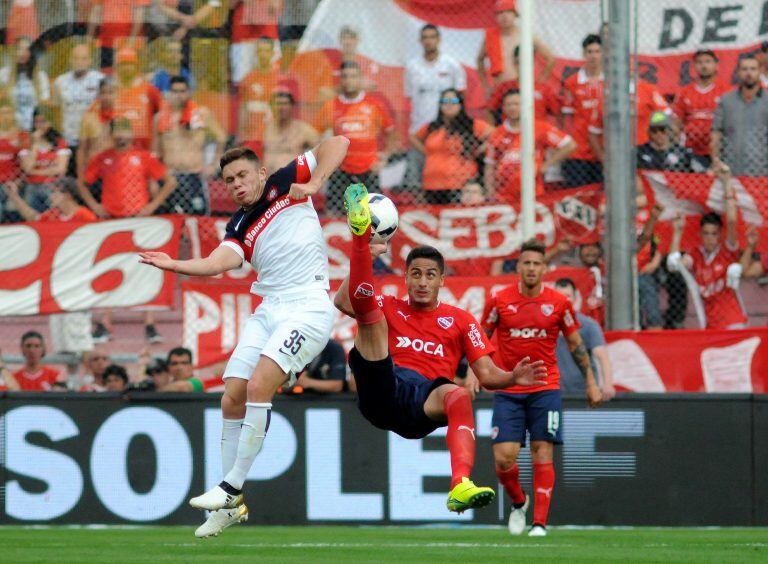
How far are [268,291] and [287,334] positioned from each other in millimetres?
442

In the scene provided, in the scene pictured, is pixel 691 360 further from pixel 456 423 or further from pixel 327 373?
pixel 456 423

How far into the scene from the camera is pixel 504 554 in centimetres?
875

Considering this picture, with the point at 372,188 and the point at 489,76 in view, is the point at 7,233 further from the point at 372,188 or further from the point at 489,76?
the point at 489,76

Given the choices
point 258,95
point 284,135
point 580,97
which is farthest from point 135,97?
point 580,97

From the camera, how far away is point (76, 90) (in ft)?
46.4

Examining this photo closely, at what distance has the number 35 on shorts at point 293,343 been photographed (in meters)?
8.33

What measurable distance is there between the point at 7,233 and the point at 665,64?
672 centimetres

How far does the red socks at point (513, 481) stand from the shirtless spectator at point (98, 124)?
5.67 meters

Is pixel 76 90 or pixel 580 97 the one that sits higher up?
pixel 76 90

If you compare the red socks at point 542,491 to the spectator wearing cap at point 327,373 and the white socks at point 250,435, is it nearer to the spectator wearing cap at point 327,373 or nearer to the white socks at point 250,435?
the spectator wearing cap at point 327,373

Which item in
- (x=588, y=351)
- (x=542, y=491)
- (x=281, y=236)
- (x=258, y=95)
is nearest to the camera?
(x=281, y=236)

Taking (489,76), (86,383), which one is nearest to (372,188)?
(489,76)

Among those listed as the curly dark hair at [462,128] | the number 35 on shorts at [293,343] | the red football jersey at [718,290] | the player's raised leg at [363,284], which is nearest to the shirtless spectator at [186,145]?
the curly dark hair at [462,128]

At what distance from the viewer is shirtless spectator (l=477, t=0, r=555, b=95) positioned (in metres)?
13.7
